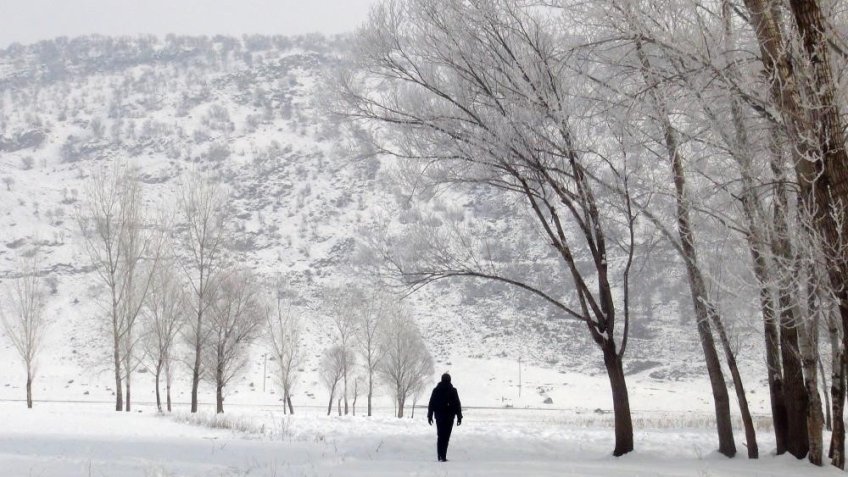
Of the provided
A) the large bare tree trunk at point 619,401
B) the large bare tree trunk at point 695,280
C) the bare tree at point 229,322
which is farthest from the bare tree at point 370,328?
the large bare tree trunk at point 695,280

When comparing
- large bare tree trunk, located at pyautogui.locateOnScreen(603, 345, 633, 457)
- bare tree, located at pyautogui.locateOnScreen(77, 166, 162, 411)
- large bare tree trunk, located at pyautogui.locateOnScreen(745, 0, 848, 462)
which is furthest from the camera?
bare tree, located at pyautogui.locateOnScreen(77, 166, 162, 411)

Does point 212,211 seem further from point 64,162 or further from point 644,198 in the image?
point 64,162

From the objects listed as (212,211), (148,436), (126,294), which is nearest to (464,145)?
(148,436)

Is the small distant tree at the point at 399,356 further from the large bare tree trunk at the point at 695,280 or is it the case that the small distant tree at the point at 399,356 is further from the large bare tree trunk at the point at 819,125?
the large bare tree trunk at the point at 819,125

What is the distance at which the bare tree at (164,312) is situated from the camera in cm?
2969

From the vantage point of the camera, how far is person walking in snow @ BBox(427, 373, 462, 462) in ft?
34.7

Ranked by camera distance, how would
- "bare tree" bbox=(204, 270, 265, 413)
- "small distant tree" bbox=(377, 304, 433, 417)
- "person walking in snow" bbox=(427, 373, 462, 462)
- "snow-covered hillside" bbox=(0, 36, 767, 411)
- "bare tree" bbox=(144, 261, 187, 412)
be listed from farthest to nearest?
"snow-covered hillside" bbox=(0, 36, 767, 411), "small distant tree" bbox=(377, 304, 433, 417), "bare tree" bbox=(144, 261, 187, 412), "bare tree" bbox=(204, 270, 265, 413), "person walking in snow" bbox=(427, 373, 462, 462)

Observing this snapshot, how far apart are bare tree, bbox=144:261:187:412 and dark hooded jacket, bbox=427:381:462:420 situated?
66.2 feet

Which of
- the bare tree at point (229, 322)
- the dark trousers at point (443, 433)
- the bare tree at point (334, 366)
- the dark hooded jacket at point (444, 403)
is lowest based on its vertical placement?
the bare tree at point (334, 366)

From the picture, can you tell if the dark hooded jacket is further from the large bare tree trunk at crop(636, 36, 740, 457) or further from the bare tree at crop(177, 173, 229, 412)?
the bare tree at crop(177, 173, 229, 412)

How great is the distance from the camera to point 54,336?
217 ft

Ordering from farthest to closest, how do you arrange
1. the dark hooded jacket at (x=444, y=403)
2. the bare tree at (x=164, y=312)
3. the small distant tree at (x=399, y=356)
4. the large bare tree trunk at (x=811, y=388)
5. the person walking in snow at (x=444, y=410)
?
the small distant tree at (x=399, y=356) < the bare tree at (x=164, y=312) < the dark hooded jacket at (x=444, y=403) < the person walking in snow at (x=444, y=410) < the large bare tree trunk at (x=811, y=388)

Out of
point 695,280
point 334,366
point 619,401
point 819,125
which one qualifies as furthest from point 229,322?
point 819,125

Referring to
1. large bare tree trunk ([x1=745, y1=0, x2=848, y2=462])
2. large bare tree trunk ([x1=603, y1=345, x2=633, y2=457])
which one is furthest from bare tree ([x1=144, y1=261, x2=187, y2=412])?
large bare tree trunk ([x1=745, y1=0, x2=848, y2=462])
